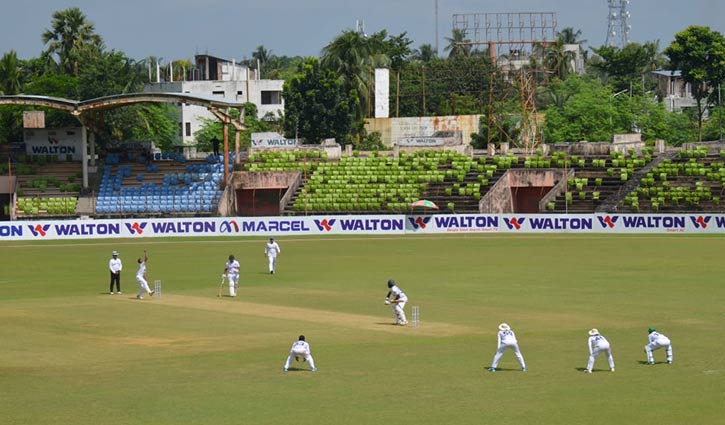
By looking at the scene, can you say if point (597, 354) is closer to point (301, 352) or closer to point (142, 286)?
point (301, 352)

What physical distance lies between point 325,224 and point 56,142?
33.8 meters

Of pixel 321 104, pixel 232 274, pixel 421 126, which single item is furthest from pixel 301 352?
pixel 321 104

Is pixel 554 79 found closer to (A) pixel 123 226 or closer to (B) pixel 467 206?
(B) pixel 467 206

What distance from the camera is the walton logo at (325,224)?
85.5 m

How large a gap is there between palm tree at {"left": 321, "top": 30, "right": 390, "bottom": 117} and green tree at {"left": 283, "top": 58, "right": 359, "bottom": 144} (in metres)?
11.0

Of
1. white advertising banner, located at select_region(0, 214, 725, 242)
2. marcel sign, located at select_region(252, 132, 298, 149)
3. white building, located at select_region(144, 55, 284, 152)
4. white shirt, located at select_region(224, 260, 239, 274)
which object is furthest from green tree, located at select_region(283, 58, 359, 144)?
white shirt, located at select_region(224, 260, 239, 274)

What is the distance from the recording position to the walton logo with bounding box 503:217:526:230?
84500mm

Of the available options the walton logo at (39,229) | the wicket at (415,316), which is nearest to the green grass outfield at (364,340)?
the wicket at (415,316)

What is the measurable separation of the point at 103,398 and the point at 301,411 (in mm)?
5152

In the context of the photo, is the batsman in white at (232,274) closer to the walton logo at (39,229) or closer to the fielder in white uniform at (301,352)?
the fielder in white uniform at (301,352)

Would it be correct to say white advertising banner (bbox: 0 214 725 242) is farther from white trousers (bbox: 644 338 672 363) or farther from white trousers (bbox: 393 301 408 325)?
white trousers (bbox: 644 338 672 363)

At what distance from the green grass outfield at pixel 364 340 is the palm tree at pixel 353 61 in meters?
75.4

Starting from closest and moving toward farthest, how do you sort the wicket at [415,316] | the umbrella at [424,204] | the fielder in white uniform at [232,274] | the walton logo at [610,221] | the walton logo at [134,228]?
the wicket at [415,316] → the fielder in white uniform at [232,274] → the walton logo at [610,221] → the walton logo at [134,228] → the umbrella at [424,204]

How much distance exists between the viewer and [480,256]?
6594 centimetres
